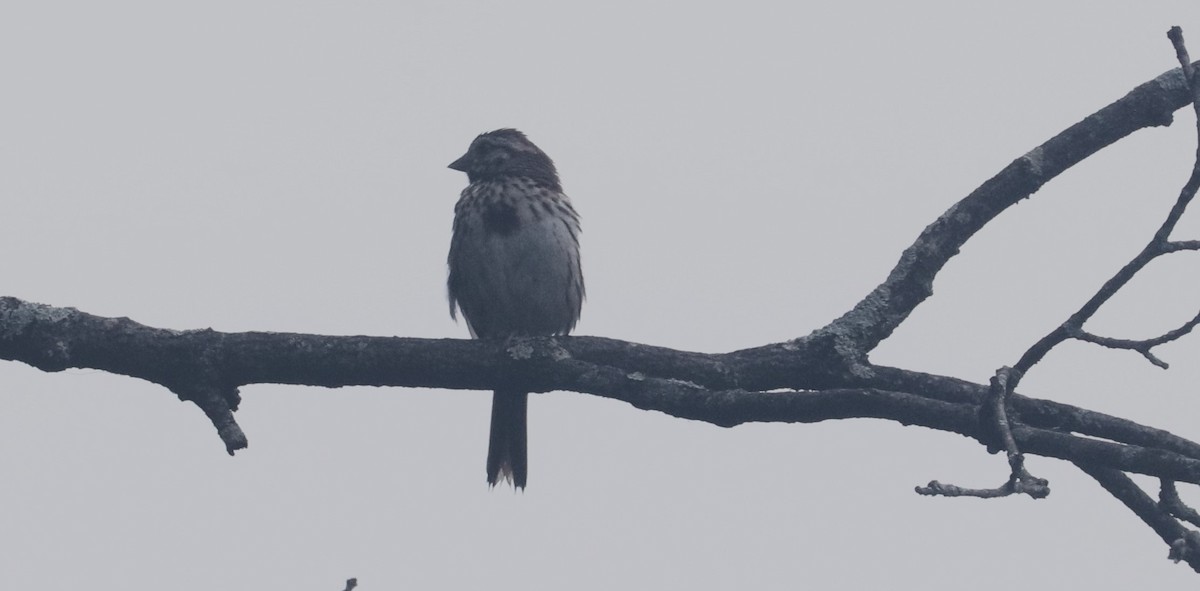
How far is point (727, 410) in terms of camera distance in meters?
4.08

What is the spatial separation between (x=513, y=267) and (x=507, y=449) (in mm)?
966

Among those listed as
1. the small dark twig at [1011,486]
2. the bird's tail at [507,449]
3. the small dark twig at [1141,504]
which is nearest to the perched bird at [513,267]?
the bird's tail at [507,449]

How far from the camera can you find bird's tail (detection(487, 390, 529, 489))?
7203 mm

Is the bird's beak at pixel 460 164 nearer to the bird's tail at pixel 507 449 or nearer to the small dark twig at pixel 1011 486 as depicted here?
the bird's tail at pixel 507 449

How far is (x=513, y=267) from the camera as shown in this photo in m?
6.92

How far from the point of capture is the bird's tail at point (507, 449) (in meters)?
7.20

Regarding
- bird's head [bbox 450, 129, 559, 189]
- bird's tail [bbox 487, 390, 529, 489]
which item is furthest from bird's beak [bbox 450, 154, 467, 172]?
bird's tail [bbox 487, 390, 529, 489]

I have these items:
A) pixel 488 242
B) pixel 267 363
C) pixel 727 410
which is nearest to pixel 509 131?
pixel 488 242

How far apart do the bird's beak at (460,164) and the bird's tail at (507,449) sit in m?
1.37

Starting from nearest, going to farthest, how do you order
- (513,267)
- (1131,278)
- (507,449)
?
(1131,278), (513,267), (507,449)

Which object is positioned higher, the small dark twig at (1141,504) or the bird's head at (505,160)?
the bird's head at (505,160)

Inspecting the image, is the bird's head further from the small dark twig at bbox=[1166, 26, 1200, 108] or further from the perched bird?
the small dark twig at bbox=[1166, 26, 1200, 108]

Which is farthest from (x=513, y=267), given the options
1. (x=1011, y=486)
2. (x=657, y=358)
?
(x=1011, y=486)

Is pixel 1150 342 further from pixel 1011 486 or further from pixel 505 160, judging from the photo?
pixel 505 160
